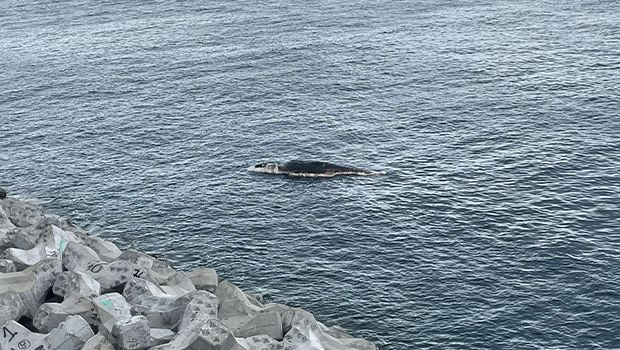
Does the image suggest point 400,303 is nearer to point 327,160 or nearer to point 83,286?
point 83,286

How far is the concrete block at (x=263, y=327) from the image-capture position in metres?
52.4

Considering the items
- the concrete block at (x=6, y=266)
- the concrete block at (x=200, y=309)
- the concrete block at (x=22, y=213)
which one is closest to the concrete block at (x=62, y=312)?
the concrete block at (x=200, y=309)

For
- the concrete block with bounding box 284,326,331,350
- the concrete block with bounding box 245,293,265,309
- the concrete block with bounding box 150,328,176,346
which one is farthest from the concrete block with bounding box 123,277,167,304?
the concrete block with bounding box 284,326,331,350

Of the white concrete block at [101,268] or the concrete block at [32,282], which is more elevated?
the concrete block at [32,282]

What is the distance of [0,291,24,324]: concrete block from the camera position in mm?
52844

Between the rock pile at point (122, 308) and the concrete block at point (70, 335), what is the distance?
6 cm

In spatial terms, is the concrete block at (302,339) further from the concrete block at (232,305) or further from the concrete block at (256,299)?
the concrete block at (256,299)

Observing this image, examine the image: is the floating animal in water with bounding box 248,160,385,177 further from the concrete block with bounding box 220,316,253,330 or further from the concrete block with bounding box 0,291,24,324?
the concrete block with bounding box 0,291,24,324

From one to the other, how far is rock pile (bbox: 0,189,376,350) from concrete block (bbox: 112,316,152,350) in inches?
2.3

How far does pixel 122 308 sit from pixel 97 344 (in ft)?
15.5

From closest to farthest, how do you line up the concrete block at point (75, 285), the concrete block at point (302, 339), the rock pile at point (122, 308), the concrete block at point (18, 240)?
1. the rock pile at point (122, 308)
2. the concrete block at point (302, 339)
3. the concrete block at point (75, 285)
4. the concrete block at point (18, 240)

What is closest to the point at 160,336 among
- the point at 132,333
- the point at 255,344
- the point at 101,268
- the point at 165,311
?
the point at 132,333

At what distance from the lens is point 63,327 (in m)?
49.5

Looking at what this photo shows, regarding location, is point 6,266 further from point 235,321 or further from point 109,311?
point 235,321
